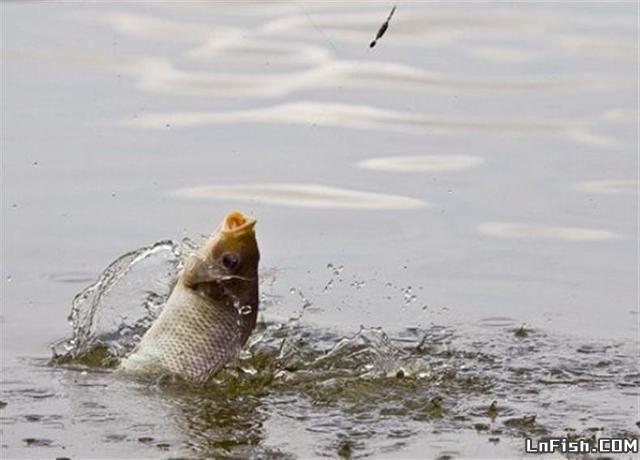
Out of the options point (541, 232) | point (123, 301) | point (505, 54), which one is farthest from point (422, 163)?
point (123, 301)

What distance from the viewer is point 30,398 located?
827 centimetres

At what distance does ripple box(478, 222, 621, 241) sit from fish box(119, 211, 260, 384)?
10.7ft

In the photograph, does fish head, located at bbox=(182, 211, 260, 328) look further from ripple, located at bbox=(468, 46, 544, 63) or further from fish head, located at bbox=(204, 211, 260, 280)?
ripple, located at bbox=(468, 46, 544, 63)

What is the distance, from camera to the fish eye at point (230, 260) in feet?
27.6

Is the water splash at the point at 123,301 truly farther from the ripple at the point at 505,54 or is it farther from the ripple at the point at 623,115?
the ripple at the point at 505,54

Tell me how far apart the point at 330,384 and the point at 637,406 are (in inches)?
47.2

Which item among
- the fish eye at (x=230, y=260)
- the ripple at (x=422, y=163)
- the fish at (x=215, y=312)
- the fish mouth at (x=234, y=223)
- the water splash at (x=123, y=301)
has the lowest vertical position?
the ripple at (x=422, y=163)

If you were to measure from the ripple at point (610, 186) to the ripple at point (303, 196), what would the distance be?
0.96m

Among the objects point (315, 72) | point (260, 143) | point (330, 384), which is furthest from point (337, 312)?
point (315, 72)

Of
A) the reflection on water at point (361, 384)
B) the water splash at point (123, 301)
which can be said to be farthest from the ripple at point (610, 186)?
the water splash at point (123, 301)

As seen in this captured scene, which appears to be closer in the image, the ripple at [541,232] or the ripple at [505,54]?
the ripple at [541,232]

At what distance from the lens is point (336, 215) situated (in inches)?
469

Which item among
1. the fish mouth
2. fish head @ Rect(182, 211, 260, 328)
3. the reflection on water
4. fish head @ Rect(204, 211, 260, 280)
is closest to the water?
the reflection on water

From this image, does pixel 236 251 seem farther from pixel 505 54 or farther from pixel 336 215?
pixel 505 54
